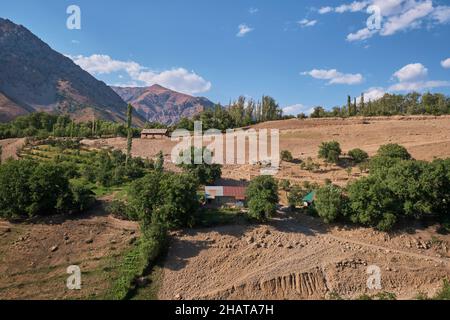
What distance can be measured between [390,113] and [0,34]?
8439 inches

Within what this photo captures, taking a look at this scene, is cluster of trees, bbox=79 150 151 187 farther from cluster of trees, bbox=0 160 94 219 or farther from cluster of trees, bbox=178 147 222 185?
cluster of trees, bbox=178 147 222 185

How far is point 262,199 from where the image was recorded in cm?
2286

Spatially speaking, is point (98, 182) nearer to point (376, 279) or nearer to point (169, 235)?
point (169, 235)

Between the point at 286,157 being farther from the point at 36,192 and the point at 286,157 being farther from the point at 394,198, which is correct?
the point at 36,192

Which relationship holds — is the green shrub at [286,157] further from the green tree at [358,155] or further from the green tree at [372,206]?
the green tree at [372,206]

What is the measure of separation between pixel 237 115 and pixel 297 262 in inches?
1880

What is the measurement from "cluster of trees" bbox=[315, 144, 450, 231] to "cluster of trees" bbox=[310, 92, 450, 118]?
39.4 m

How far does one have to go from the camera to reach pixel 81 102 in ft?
552

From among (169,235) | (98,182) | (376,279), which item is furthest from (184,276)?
(98,182)

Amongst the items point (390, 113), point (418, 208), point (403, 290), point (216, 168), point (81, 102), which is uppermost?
point (81, 102)

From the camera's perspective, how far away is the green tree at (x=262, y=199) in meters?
22.6

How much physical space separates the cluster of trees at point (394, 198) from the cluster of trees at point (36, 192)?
1895 cm

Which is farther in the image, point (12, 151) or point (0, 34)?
point (0, 34)
